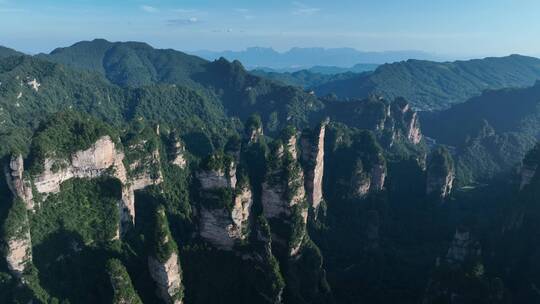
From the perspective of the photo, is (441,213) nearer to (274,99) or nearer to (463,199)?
(463,199)

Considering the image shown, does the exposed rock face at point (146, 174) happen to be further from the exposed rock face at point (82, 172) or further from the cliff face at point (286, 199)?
the cliff face at point (286, 199)

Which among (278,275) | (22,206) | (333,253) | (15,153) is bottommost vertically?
(333,253)

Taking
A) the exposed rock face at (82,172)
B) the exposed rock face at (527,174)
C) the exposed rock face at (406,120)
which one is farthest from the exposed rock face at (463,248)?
the exposed rock face at (406,120)

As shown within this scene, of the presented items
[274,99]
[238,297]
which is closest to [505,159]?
[274,99]

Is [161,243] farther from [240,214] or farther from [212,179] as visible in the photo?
[212,179]

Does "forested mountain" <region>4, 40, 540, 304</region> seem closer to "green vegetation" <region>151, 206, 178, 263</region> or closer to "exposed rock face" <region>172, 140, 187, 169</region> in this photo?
"green vegetation" <region>151, 206, 178, 263</region>

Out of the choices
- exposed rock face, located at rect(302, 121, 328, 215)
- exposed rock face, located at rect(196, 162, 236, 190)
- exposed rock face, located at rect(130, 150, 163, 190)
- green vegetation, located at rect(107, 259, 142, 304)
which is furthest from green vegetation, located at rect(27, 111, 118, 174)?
exposed rock face, located at rect(302, 121, 328, 215)
